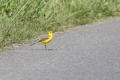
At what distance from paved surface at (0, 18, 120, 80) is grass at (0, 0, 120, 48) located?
329 millimetres

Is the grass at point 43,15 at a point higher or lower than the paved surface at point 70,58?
higher

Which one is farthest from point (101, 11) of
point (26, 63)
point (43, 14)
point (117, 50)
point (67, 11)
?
point (26, 63)

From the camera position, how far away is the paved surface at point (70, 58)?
22.7 ft

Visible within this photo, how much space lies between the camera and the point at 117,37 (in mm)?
9750

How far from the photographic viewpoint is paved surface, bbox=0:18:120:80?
22.7ft

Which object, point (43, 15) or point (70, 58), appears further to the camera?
point (43, 15)

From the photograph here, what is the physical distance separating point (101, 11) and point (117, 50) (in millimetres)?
3339

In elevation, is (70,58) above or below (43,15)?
below

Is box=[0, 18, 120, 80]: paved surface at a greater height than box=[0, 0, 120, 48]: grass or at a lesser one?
lesser

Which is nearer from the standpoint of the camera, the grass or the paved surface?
the paved surface

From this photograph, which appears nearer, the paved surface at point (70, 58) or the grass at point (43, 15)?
the paved surface at point (70, 58)

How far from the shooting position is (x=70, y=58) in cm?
802

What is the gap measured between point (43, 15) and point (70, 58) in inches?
106

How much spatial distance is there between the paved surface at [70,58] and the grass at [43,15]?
1.08ft
